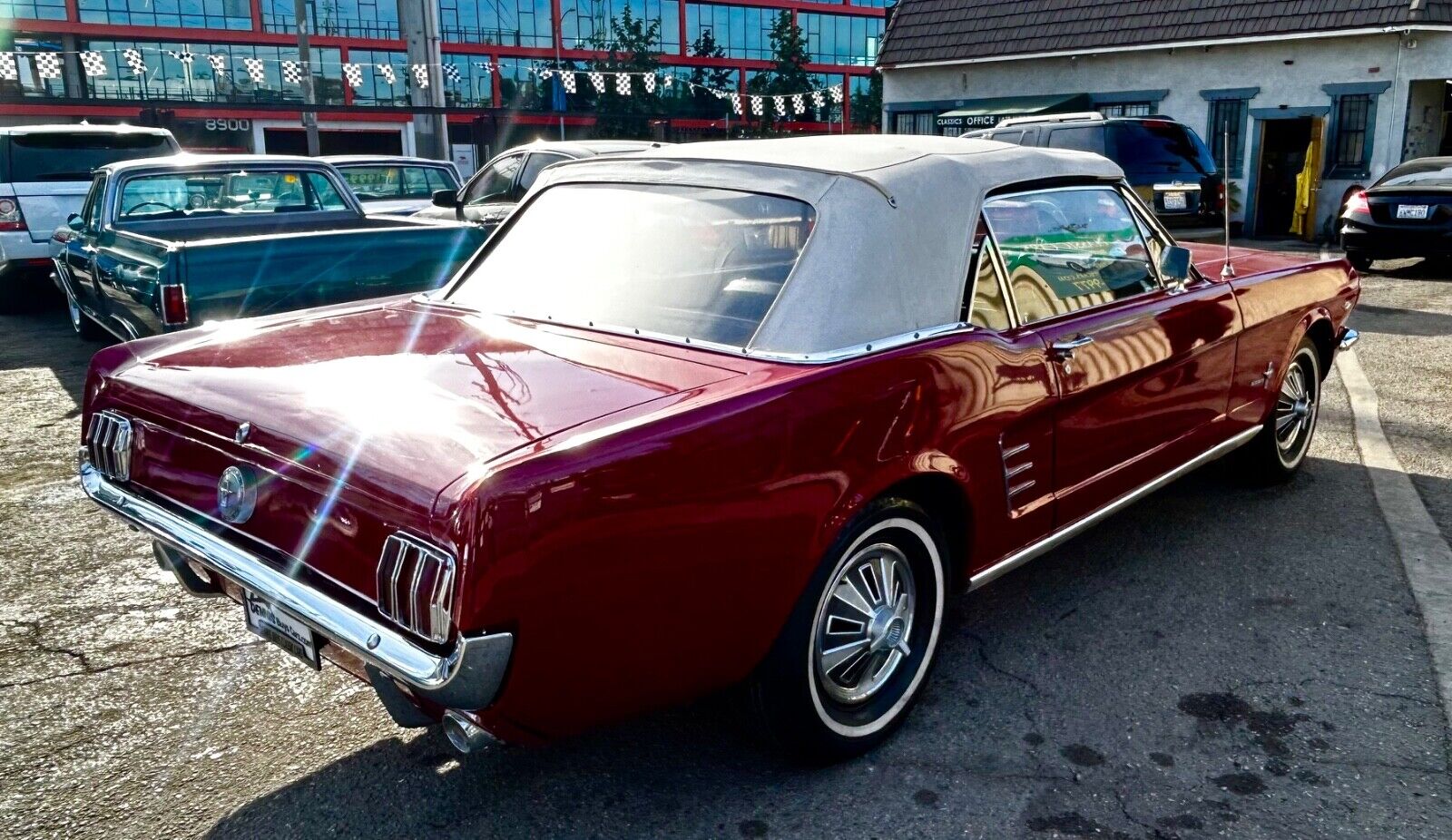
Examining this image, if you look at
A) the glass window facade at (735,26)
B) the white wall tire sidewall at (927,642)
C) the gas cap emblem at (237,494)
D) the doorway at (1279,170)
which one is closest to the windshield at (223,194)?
the gas cap emblem at (237,494)

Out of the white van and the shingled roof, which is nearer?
the white van

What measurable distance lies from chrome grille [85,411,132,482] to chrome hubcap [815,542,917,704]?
1882 millimetres

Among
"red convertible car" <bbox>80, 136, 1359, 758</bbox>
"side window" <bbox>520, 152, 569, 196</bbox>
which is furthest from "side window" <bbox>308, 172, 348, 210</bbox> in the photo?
"red convertible car" <bbox>80, 136, 1359, 758</bbox>

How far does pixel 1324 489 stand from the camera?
5.25m

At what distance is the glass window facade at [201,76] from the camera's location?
44.6 metres

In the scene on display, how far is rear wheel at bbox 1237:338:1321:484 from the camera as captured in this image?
5059 mm

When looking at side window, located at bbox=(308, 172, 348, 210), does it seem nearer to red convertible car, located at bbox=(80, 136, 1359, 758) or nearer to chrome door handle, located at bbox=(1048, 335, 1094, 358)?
→ red convertible car, located at bbox=(80, 136, 1359, 758)

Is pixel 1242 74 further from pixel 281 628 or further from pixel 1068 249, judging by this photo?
pixel 281 628

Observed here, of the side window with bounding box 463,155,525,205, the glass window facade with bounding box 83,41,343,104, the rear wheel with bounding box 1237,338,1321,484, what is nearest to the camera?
the rear wheel with bounding box 1237,338,1321,484

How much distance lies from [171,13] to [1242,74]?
4167 cm

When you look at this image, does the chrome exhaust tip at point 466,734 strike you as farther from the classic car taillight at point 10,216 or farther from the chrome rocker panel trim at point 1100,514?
the classic car taillight at point 10,216

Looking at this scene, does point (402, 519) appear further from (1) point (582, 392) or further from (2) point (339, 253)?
(2) point (339, 253)

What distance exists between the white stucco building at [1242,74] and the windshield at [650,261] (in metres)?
17.1

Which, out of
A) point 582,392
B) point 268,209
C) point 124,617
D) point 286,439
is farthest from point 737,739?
point 268,209
